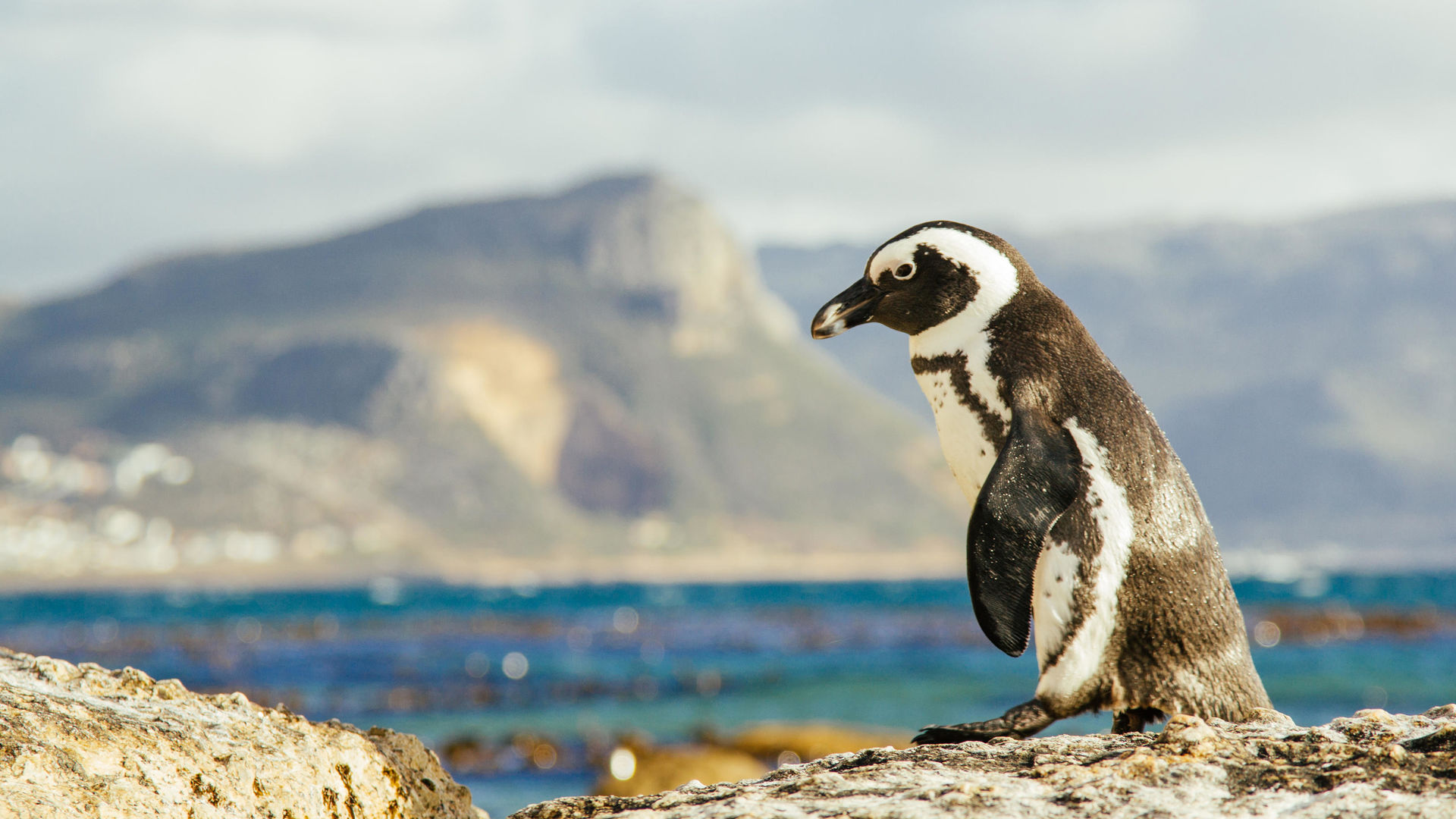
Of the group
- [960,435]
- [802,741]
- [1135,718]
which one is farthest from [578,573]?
[1135,718]

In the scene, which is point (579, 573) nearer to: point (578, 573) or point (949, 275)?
point (578, 573)

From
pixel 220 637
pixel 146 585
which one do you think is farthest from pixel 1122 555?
pixel 146 585

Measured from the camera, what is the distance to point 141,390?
142375 millimetres

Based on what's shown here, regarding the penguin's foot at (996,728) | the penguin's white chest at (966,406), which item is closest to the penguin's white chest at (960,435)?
the penguin's white chest at (966,406)

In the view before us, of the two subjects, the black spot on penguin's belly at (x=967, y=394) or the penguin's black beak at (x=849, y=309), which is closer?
the black spot on penguin's belly at (x=967, y=394)

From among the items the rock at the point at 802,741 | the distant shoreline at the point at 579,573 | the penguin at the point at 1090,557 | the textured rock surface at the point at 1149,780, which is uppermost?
the distant shoreline at the point at 579,573

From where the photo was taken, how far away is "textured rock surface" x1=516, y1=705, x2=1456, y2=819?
103 inches

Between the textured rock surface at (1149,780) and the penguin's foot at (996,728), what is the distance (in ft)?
1.00

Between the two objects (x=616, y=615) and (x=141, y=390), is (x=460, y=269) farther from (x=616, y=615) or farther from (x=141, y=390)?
(x=616, y=615)

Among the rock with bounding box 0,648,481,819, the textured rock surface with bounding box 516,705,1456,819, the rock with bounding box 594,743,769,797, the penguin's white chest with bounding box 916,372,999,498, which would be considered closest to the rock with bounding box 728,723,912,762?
the rock with bounding box 594,743,769,797

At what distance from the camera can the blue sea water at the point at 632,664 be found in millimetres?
21938

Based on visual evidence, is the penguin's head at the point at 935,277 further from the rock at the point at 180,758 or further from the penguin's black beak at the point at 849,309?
the rock at the point at 180,758

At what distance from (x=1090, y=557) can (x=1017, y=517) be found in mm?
227

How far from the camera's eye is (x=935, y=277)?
4090 mm
